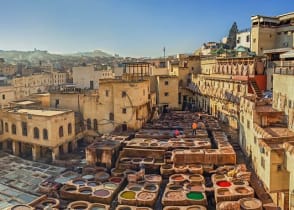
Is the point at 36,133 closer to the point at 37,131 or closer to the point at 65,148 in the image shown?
the point at 37,131

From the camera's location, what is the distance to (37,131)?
116 ft

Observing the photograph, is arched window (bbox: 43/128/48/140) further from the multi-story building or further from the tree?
the tree

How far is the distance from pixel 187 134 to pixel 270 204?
1396 centimetres

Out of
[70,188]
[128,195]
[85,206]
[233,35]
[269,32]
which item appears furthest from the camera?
[233,35]

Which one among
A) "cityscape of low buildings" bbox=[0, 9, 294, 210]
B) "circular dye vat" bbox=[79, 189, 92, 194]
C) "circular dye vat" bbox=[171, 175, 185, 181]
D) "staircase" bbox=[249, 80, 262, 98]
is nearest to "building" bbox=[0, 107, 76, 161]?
"cityscape of low buildings" bbox=[0, 9, 294, 210]

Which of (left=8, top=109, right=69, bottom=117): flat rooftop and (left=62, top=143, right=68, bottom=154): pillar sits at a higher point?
(left=8, top=109, right=69, bottom=117): flat rooftop

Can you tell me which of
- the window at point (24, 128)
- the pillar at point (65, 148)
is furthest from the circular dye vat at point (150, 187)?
the window at point (24, 128)

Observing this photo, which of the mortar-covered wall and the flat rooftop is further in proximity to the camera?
the flat rooftop

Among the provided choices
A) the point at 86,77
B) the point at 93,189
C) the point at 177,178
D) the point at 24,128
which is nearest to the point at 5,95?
the point at 86,77

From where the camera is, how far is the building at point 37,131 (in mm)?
34719

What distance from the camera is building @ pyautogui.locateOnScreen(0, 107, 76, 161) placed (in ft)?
114

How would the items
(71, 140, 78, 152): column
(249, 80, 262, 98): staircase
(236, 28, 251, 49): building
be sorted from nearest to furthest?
(249, 80, 262, 98): staircase, (71, 140, 78, 152): column, (236, 28, 251, 49): building

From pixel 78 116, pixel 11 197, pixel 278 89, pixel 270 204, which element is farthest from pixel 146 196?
pixel 78 116

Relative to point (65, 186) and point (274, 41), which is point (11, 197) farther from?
point (274, 41)
